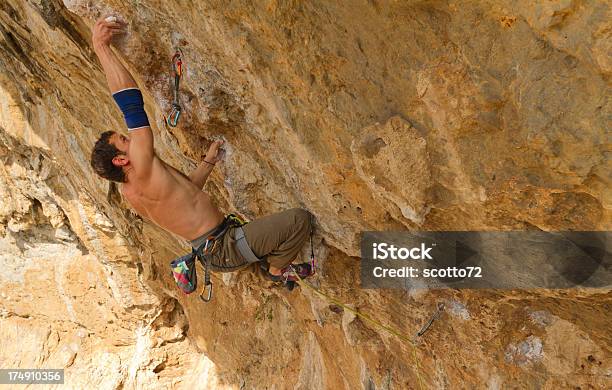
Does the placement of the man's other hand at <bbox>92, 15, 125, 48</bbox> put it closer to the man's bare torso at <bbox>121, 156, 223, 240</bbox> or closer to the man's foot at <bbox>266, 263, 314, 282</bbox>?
the man's bare torso at <bbox>121, 156, 223, 240</bbox>

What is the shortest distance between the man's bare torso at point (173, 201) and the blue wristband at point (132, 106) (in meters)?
0.24

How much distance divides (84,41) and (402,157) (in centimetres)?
276

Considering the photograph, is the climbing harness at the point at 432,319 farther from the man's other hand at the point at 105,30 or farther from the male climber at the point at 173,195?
the man's other hand at the point at 105,30

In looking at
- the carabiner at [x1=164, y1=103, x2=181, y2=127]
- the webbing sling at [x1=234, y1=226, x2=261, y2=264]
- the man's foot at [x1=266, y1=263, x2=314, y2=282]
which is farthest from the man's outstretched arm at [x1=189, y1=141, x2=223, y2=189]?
the man's foot at [x1=266, y1=263, x2=314, y2=282]

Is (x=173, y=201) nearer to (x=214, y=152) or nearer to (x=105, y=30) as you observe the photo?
(x=214, y=152)

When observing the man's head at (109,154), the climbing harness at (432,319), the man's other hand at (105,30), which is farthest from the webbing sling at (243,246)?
the man's other hand at (105,30)

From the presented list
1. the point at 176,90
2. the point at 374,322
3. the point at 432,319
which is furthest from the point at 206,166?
the point at 432,319

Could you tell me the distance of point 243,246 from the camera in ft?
10.1

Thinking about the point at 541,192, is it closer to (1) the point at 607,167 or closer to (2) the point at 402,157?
(1) the point at 607,167

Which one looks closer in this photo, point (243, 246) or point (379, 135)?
point (379, 135)

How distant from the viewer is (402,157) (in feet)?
7.25

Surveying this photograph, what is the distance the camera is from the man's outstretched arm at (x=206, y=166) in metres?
3.15

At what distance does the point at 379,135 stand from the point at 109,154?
1502mm

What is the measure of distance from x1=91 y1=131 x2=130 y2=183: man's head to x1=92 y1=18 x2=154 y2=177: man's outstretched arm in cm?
6
